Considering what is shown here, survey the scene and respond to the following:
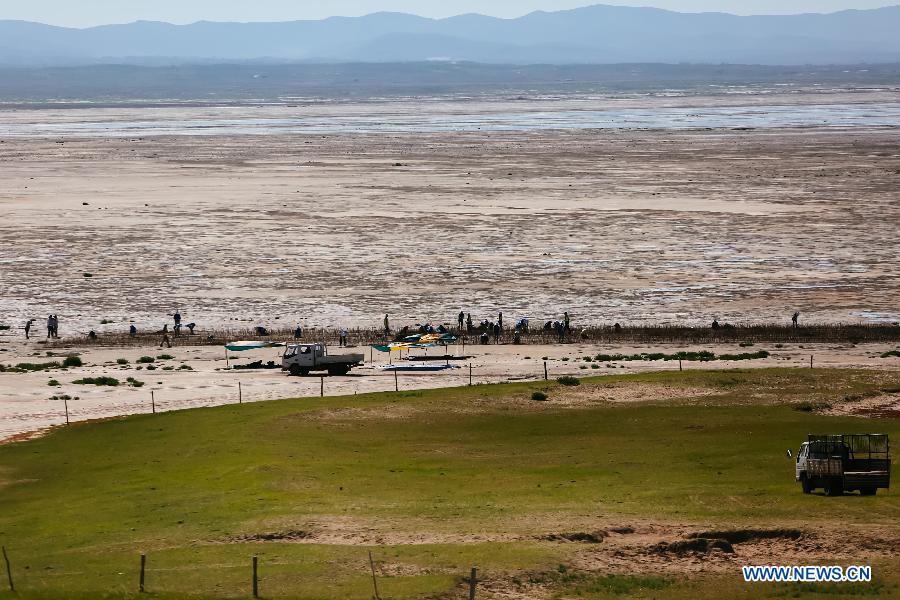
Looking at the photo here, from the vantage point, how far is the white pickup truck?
6009 centimetres

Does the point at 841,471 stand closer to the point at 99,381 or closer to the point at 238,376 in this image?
the point at 238,376

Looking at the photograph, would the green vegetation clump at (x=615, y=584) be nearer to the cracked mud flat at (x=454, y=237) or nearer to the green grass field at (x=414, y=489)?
the green grass field at (x=414, y=489)

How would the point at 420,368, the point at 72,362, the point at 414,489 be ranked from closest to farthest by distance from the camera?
1. the point at 414,489
2. the point at 420,368
3. the point at 72,362

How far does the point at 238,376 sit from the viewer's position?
6016cm

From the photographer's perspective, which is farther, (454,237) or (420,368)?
(454,237)

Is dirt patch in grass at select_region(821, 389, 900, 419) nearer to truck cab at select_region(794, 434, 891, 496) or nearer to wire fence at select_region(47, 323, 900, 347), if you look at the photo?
truck cab at select_region(794, 434, 891, 496)

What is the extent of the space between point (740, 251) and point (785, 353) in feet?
Result: 96.5

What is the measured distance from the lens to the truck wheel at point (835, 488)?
3434cm

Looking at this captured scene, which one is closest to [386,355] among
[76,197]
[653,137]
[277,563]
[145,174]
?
[277,563]

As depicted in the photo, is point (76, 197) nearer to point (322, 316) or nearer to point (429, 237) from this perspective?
point (429, 237)

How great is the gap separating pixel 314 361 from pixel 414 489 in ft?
78.0

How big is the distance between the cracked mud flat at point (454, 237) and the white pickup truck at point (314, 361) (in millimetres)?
11395

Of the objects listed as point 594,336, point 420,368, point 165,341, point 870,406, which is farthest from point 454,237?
point 870,406

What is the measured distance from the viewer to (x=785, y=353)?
63.4 m
